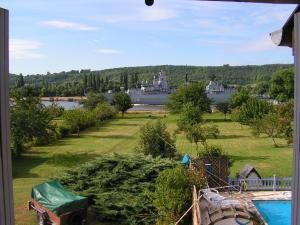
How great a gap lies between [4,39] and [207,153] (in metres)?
13.1

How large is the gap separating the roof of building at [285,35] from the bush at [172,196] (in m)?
8.06

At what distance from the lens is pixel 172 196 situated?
9.68m

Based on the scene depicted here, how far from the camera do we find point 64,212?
963 centimetres

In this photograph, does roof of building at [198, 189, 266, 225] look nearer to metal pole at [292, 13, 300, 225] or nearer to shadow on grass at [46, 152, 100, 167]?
metal pole at [292, 13, 300, 225]

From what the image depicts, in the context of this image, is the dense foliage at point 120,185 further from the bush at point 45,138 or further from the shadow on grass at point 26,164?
the bush at point 45,138

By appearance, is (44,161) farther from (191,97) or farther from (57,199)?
(191,97)

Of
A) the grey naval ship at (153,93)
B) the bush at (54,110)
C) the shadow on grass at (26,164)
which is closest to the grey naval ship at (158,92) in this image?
the grey naval ship at (153,93)

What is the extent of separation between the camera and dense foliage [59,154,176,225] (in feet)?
34.8

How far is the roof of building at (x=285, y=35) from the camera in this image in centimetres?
183

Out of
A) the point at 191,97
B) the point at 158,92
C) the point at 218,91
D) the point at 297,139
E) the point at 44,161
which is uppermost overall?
the point at 297,139

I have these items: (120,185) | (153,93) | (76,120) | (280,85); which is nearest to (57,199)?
(120,185)

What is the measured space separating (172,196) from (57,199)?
10.0 ft

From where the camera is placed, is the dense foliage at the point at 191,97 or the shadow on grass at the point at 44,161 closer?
the shadow on grass at the point at 44,161

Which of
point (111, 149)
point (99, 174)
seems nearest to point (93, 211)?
point (99, 174)
